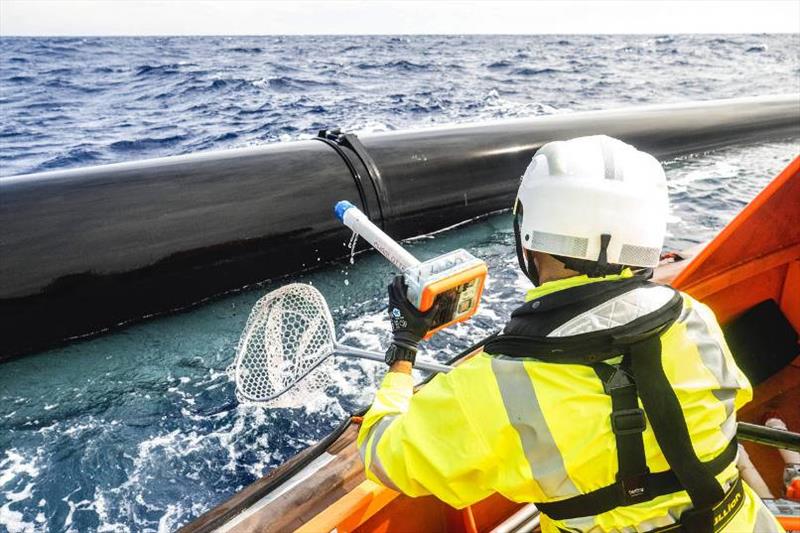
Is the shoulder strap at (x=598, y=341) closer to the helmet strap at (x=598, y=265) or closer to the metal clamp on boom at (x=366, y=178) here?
the helmet strap at (x=598, y=265)

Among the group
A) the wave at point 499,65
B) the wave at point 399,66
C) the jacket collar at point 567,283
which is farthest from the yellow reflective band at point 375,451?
the wave at point 499,65

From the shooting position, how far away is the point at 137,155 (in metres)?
9.73

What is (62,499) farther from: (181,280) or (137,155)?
(137,155)

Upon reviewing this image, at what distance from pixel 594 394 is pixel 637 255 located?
40cm

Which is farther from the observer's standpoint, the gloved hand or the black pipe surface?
the black pipe surface

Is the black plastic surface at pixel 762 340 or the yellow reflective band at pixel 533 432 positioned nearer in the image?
the yellow reflective band at pixel 533 432

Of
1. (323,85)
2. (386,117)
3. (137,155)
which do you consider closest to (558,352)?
(137,155)

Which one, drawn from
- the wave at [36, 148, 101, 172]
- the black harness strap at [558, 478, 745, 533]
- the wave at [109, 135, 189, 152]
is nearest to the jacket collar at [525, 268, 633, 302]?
the black harness strap at [558, 478, 745, 533]

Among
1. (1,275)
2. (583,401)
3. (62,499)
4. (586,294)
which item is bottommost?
(62,499)

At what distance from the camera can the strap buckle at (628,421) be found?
1.10 m

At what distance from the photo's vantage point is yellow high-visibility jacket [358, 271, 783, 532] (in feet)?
3.71

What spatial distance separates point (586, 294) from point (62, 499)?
333 centimetres

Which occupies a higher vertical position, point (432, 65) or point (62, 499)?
point (432, 65)

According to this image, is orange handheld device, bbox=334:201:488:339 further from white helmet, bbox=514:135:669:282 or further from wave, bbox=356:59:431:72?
wave, bbox=356:59:431:72
